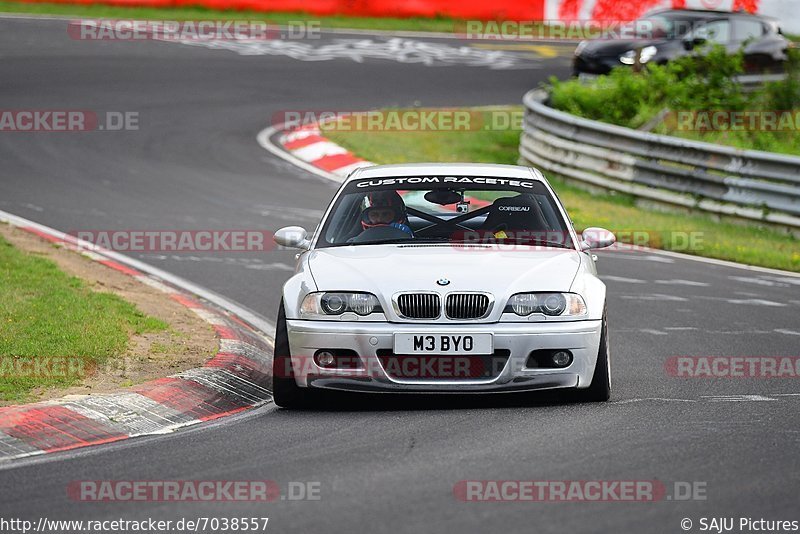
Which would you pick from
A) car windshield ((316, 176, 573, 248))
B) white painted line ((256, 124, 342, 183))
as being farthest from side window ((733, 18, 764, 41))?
car windshield ((316, 176, 573, 248))

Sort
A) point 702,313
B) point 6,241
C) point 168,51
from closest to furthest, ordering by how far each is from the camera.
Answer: point 702,313, point 6,241, point 168,51

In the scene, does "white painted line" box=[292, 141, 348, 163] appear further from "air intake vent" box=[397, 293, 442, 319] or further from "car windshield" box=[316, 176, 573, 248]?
"air intake vent" box=[397, 293, 442, 319]

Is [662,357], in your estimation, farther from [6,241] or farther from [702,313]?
[6,241]

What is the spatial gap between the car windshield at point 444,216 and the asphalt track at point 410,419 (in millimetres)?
1090

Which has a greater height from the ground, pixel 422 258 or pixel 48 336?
pixel 422 258

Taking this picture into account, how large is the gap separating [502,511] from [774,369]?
4073mm

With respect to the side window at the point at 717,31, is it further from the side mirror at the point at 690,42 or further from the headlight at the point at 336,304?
the headlight at the point at 336,304

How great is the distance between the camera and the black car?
82.9ft

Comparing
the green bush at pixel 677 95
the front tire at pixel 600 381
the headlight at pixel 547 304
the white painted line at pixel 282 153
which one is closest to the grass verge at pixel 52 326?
the headlight at pixel 547 304

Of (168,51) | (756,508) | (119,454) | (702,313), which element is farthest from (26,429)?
(168,51)

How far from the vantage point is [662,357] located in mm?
9336

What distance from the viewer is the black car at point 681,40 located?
25.3 m

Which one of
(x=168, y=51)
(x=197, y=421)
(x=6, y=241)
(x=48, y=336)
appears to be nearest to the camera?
(x=197, y=421)

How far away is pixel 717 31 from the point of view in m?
25.8
